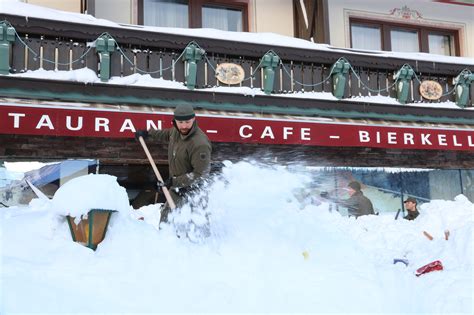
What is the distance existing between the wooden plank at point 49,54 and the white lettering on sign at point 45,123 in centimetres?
84

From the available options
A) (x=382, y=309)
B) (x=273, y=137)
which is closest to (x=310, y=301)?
(x=382, y=309)

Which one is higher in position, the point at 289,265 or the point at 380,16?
the point at 380,16

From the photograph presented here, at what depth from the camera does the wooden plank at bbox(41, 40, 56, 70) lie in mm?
7316

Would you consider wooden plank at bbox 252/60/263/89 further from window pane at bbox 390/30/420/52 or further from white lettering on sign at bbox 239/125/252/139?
window pane at bbox 390/30/420/52

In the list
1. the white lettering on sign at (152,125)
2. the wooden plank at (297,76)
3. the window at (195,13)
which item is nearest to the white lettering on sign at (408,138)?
the wooden plank at (297,76)

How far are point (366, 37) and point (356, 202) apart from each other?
393 centimetres

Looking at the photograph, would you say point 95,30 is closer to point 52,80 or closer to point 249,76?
point 52,80

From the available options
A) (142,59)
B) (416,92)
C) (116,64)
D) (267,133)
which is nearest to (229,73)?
(267,133)

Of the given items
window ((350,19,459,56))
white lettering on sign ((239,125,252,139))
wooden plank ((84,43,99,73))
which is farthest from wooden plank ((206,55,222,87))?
window ((350,19,459,56))

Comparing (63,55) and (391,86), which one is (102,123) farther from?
(391,86)

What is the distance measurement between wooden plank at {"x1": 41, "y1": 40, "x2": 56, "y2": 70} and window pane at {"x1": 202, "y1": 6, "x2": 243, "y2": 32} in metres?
3.46

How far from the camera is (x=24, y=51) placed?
23.6ft

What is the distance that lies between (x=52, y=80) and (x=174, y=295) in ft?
16.1

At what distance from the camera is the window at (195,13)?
960cm
